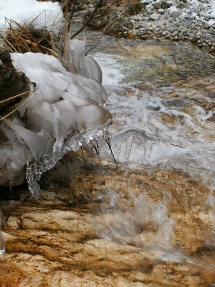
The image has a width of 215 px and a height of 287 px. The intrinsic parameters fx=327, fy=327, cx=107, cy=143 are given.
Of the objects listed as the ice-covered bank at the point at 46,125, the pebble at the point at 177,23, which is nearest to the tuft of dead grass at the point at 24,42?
the ice-covered bank at the point at 46,125

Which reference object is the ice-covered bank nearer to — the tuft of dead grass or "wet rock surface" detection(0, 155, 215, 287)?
"wet rock surface" detection(0, 155, 215, 287)

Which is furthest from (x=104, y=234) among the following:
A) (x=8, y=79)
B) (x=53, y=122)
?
(x=8, y=79)

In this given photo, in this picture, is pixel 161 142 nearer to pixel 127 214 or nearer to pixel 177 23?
pixel 127 214

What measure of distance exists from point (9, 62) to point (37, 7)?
2.52 metres

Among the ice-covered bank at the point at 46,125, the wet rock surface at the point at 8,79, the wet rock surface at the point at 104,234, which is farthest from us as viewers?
the ice-covered bank at the point at 46,125

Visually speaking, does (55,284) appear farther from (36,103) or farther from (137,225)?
(36,103)

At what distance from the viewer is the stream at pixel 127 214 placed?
1.73 m

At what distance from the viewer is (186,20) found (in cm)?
848

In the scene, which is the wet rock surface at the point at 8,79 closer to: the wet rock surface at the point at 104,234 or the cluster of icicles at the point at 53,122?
the cluster of icicles at the point at 53,122

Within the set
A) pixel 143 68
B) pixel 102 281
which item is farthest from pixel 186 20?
pixel 102 281

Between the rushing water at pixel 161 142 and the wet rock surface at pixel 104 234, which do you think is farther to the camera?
the rushing water at pixel 161 142

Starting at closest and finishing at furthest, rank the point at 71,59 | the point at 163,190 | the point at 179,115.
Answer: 1. the point at 163,190
2. the point at 71,59
3. the point at 179,115

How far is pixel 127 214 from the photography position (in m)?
2.30

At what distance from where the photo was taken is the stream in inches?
68.1
